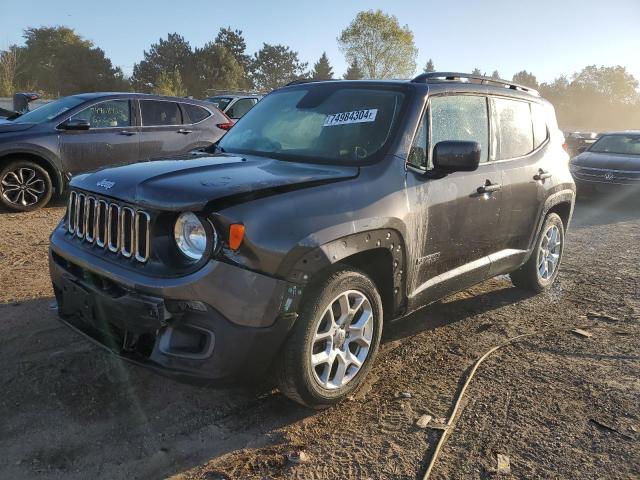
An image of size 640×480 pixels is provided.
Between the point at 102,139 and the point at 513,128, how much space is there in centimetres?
601

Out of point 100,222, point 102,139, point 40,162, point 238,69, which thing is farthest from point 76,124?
point 238,69

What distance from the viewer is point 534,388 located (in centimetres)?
342

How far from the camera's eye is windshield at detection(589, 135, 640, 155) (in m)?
11.7

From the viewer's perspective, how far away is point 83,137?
7820 millimetres

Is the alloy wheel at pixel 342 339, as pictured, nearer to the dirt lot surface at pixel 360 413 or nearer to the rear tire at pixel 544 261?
the dirt lot surface at pixel 360 413

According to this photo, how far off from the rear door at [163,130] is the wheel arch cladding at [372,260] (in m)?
5.88

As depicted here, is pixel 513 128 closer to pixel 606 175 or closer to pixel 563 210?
pixel 563 210

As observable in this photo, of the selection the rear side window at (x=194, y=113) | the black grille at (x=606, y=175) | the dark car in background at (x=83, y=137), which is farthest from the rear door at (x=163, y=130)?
the black grille at (x=606, y=175)

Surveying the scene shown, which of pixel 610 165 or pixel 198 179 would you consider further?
pixel 610 165

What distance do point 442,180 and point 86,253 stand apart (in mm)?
2249

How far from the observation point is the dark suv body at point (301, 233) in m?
2.55

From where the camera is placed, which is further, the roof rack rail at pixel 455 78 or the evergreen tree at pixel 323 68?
the evergreen tree at pixel 323 68

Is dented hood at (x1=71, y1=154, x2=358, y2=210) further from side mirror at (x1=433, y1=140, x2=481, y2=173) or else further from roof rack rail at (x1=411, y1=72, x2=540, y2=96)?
roof rack rail at (x1=411, y1=72, x2=540, y2=96)

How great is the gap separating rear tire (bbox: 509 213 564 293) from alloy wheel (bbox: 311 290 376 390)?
2487mm
